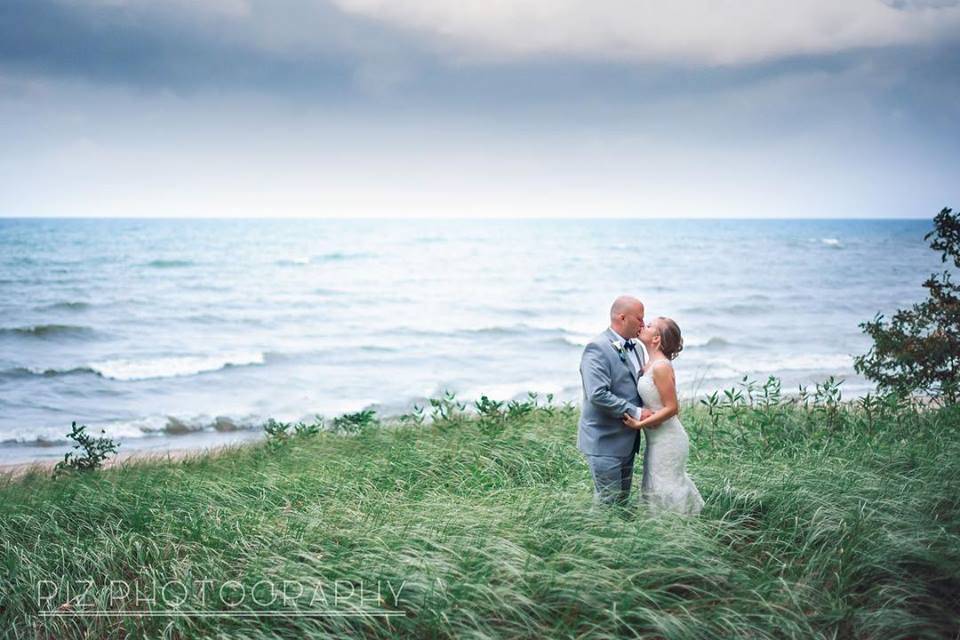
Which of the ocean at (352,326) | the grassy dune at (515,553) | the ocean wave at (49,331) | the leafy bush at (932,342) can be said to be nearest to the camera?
the grassy dune at (515,553)

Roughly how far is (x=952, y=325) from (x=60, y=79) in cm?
7036

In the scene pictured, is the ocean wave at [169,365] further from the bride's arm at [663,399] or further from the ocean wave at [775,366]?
the bride's arm at [663,399]

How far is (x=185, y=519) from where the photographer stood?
5008 millimetres

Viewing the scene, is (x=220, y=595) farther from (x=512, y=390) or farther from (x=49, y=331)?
(x=49, y=331)

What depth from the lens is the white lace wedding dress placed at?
14.7 feet

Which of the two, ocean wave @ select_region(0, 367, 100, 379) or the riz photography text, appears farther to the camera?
ocean wave @ select_region(0, 367, 100, 379)

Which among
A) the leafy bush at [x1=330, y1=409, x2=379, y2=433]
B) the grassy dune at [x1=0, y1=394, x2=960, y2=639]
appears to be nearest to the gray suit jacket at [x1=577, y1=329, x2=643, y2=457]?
the grassy dune at [x1=0, y1=394, x2=960, y2=639]

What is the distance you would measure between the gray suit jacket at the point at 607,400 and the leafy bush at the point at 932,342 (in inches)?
177

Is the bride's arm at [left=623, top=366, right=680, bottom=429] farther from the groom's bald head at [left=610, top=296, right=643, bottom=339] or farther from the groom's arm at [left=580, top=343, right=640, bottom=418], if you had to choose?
the groom's bald head at [left=610, top=296, right=643, bottom=339]

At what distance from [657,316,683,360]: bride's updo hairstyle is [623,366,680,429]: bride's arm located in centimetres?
15

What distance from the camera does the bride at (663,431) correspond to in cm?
448

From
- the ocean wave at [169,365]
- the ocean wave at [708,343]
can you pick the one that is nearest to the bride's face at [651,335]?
the ocean wave at [169,365]

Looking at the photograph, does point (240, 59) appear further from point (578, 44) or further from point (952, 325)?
point (952, 325)

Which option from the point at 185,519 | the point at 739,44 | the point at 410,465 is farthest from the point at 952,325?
the point at 739,44
